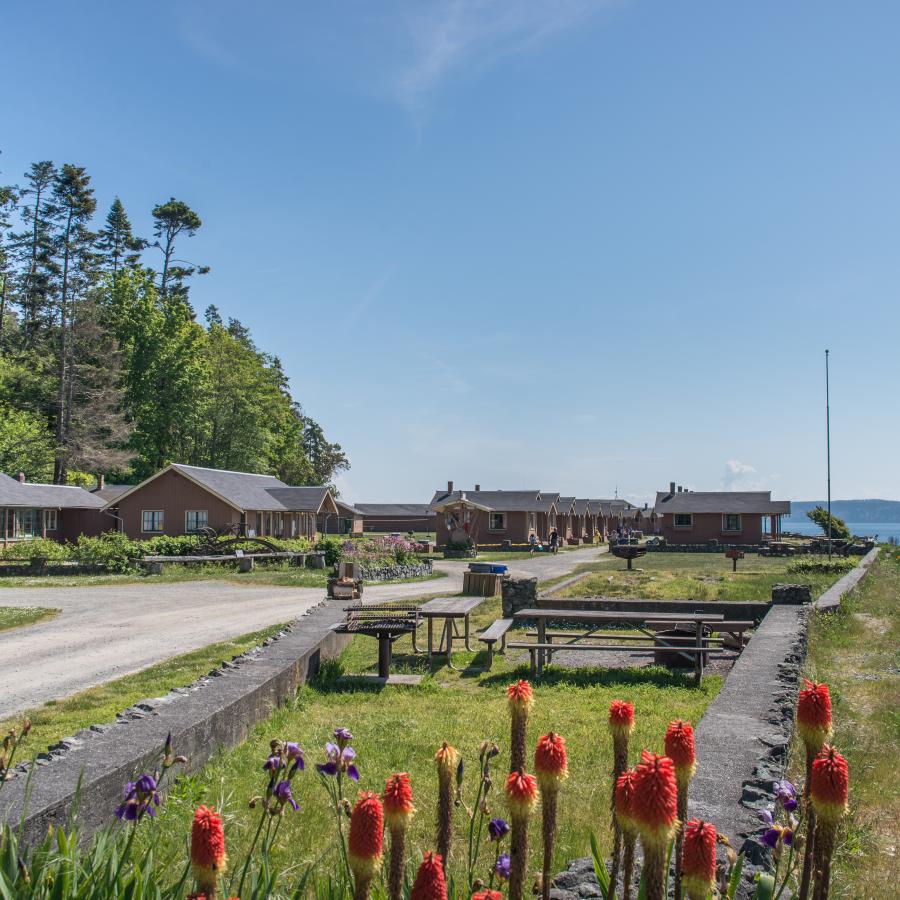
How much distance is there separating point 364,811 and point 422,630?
14376 mm

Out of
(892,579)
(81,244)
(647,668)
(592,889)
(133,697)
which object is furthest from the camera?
(81,244)

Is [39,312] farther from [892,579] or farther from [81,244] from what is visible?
[892,579]

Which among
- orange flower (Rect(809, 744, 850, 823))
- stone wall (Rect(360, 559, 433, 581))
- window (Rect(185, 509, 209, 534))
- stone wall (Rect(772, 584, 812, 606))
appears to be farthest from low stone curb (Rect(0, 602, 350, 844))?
window (Rect(185, 509, 209, 534))

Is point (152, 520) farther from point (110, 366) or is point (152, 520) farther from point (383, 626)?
point (383, 626)

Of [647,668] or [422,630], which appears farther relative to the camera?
[422,630]

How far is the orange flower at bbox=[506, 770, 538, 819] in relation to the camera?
2283mm

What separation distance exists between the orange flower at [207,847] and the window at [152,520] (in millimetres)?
43030

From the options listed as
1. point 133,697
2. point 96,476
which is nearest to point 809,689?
point 133,697

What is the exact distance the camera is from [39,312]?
2403 inches

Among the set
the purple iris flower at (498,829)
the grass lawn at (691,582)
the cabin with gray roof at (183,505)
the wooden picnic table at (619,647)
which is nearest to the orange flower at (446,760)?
the purple iris flower at (498,829)

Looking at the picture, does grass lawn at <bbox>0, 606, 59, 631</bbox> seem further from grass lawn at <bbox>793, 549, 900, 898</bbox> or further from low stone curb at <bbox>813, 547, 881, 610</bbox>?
low stone curb at <bbox>813, 547, 881, 610</bbox>

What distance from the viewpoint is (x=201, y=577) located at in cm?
2977

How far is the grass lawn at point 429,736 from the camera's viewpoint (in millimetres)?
5305

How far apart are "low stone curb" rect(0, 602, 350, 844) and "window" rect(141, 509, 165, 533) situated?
3392 centimetres
